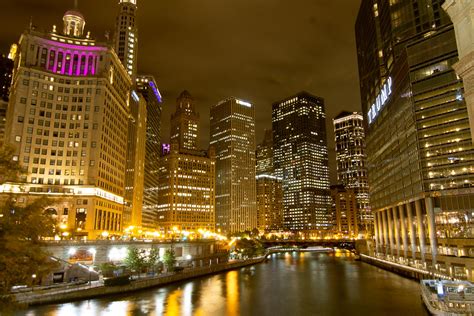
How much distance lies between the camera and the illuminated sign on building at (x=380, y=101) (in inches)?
5156

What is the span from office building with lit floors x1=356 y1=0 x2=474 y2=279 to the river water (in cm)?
1718

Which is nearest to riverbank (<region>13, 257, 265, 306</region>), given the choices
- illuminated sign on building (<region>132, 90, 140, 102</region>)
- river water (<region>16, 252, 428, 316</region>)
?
river water (<region>16, 252, 428, 316</region>)

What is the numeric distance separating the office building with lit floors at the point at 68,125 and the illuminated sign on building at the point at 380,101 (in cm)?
10040

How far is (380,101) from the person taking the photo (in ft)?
472

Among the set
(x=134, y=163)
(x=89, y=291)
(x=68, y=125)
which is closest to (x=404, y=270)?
(x=89, y=291)

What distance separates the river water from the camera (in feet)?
183

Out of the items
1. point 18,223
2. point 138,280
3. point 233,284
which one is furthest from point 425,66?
point 18,223

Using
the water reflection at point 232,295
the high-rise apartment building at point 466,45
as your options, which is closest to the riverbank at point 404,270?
the water reflection at point 232,295

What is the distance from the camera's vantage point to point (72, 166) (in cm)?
11738

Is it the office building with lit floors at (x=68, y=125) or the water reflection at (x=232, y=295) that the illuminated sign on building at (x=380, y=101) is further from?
the office building with lit floors at (x=68, y=125)

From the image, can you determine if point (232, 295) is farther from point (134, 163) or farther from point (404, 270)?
point (134, 163)

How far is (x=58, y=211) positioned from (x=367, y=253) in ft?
Result: 442

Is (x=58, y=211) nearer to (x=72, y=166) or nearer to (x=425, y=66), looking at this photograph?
(x=72, y=166)

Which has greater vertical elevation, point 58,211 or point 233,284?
point 58,211
